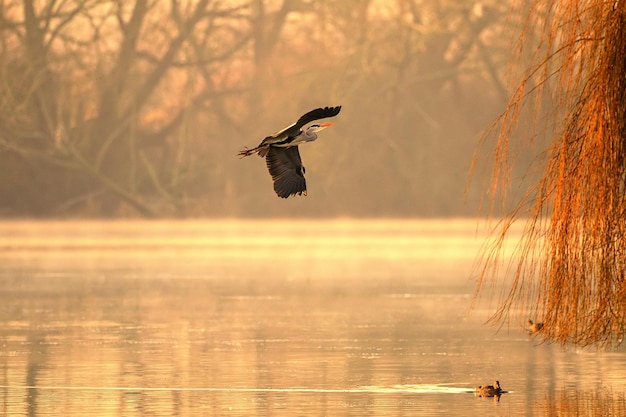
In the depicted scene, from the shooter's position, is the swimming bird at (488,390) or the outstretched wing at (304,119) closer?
the outstretched wing at (304,119)

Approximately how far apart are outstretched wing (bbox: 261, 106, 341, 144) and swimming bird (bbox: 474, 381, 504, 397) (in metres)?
2.09

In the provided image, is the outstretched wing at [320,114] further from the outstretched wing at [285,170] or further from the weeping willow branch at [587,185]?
the weeping willow branch at [587,185]

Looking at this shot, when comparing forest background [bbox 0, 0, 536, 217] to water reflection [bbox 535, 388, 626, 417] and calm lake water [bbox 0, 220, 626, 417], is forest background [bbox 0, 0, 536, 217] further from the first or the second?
water reflection [bbox 535, 388, 626, 417]

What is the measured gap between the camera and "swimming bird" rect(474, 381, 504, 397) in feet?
35.6

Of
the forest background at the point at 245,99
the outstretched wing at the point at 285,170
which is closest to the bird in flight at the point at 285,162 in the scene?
the outstretched wing at the point at 285,170

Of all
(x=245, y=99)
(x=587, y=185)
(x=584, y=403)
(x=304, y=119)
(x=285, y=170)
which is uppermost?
(x=245, y=99)

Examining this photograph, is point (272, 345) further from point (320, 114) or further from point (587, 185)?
point (587, 185)

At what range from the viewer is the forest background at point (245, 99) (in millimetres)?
57688

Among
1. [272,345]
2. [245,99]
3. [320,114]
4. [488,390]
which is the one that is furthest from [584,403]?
[245,99]

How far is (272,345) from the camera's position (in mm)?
14672

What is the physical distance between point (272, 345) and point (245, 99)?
165ft

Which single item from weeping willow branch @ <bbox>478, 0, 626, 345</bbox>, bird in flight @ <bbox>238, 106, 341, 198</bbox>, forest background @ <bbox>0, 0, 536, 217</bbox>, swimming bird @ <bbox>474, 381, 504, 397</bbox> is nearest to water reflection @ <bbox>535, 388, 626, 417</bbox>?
swimming bird @ <bbox>474, 381, 504, 397</bbox>

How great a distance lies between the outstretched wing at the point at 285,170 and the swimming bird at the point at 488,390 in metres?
1.85

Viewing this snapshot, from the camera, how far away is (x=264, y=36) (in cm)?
6500
